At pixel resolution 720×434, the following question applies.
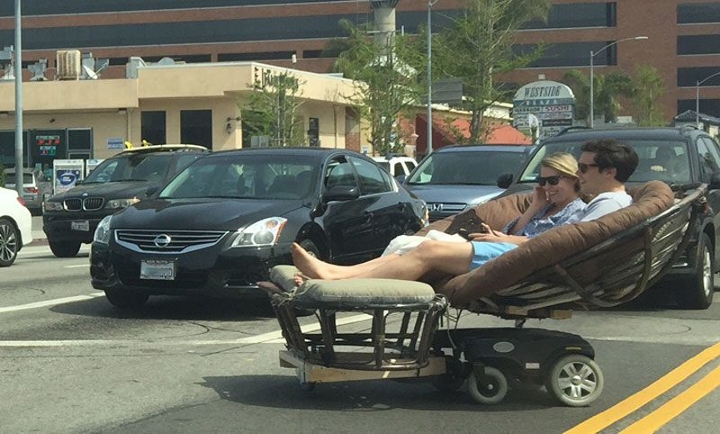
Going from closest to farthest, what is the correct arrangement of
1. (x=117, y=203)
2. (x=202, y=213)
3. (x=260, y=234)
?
(x=260, y=234), (x=202, y=213), (x=117, y=203)

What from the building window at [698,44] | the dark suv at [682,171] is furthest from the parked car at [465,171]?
the building window at [698,44]

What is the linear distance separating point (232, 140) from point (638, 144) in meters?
38.7

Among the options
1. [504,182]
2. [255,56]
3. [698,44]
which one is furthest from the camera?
[698,44]

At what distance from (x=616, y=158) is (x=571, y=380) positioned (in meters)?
1.67

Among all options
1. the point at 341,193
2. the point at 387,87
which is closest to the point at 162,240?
the point at 341,193

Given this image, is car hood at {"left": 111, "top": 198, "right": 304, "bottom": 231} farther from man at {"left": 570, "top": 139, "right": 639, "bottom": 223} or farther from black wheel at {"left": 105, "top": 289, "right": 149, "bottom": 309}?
man at {"left": 570, "top": 139, "right": 639, "bottom": 223}

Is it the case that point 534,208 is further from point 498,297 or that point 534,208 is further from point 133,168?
point 133,168

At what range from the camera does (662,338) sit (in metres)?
9.67

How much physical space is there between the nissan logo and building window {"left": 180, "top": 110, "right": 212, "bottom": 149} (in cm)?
4026

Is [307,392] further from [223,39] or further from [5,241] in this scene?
[223,39]

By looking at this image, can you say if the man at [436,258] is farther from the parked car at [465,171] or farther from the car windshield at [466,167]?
the car windshield at [466,167]

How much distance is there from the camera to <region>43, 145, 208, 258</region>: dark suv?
60.0 ft

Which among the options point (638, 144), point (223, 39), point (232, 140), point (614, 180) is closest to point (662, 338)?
point (614, 180)

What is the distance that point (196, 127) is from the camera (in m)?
50.6
